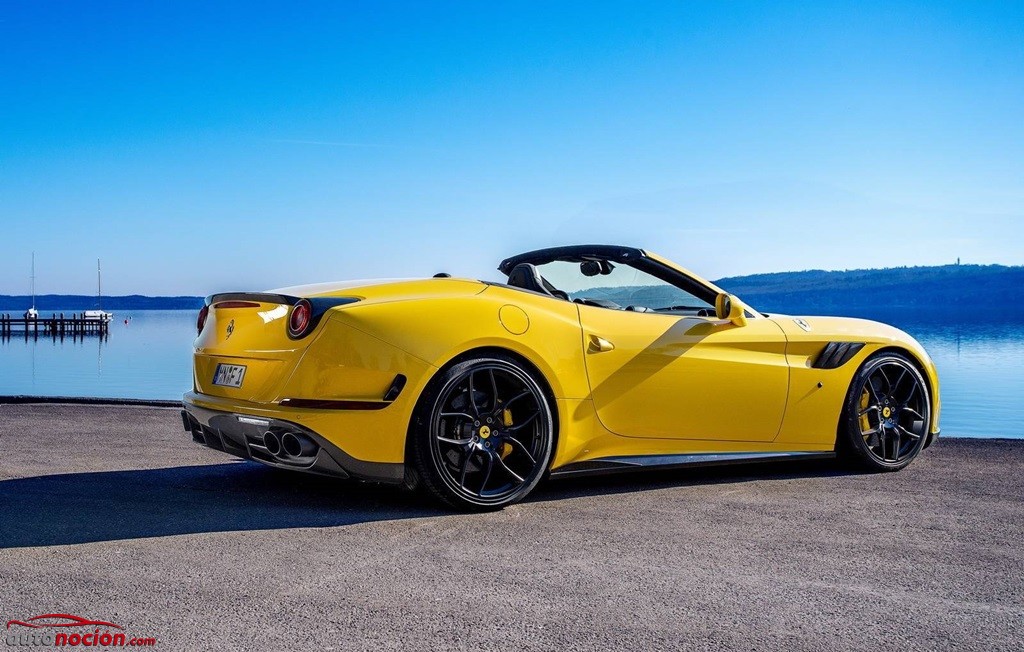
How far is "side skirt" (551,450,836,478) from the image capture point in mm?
4934

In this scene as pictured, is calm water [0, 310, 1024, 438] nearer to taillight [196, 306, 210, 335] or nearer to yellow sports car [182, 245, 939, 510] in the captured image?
yellow sports car [182, 245, 939, 510]

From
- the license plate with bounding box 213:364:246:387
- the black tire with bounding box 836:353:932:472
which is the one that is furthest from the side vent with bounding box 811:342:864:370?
the license plate with bounding box 213:364:246:387

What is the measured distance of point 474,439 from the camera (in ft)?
14.9

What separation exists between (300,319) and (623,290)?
2.03 m

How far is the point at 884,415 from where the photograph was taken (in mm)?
6078

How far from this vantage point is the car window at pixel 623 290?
551 cm

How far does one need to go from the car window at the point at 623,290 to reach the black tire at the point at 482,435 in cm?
97

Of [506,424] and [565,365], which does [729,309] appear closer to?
[565,365]

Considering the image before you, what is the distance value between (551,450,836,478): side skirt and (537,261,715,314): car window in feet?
2.91

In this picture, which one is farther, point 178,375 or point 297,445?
point 178,375

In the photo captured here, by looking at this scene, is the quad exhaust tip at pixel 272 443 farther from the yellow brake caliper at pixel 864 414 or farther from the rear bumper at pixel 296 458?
the yellow brake caliper at pixel 864 414

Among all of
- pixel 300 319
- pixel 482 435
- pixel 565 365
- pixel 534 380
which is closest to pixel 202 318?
pixel 300 319

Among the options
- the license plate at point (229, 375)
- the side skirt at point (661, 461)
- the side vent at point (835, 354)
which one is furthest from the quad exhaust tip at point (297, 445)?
the side vent at point (835, 354)

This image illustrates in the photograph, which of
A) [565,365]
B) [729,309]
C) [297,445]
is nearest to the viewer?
[297,445]
